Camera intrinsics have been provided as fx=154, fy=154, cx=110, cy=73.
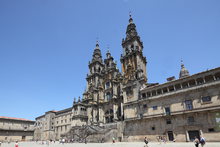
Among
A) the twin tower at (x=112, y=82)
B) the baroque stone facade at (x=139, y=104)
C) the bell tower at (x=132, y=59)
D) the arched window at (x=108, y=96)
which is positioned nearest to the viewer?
the baroque stone facade at (x=139, y=104)

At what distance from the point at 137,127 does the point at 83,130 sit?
1372 centimetres

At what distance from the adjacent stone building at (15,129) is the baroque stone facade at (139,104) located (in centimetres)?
635

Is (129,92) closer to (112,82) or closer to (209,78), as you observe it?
(112,82)

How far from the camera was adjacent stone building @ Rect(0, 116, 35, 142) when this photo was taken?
61088 millimetres

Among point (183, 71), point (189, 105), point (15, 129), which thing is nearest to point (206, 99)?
point (189, 105)

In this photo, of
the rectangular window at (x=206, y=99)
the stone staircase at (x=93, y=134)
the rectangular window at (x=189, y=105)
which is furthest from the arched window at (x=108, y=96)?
the rectangular window at (x=206, y=99)

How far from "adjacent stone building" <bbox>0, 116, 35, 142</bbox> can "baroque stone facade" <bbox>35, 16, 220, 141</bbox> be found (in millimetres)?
6354

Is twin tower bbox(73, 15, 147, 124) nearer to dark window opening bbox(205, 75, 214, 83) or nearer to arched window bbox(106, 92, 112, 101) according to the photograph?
arched window bbox(106, 92, 112, 101)

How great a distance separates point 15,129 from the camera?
64938mm

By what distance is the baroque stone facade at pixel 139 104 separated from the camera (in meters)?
27.9

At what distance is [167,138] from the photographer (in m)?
31.1

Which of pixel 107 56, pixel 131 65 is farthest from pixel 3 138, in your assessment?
pixel 131 65

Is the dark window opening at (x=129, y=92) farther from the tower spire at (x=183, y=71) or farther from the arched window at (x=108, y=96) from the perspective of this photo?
the tower spire at (x=183, y=71)

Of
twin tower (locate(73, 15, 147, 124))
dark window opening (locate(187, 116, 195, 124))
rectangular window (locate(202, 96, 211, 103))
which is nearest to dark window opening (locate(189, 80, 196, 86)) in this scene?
rectangular window (locate(202, 96, 211, 103))
